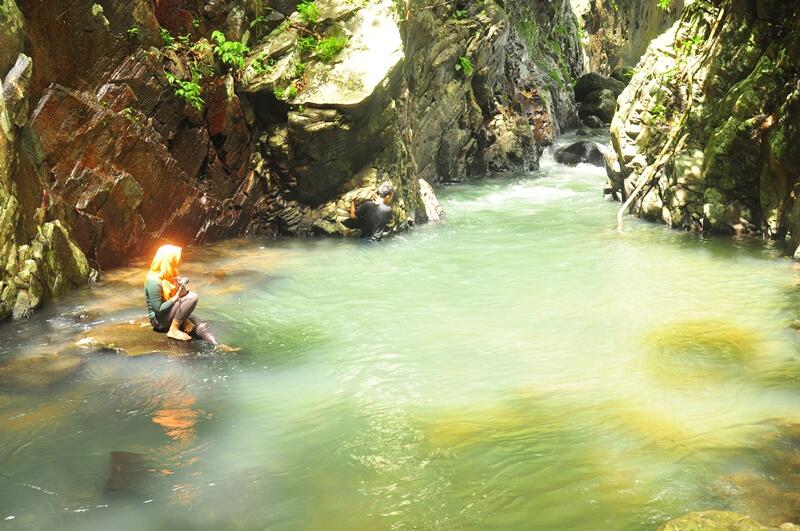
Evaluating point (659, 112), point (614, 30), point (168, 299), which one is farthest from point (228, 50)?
point (614, 30)

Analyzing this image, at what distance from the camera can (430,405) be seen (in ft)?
21.7

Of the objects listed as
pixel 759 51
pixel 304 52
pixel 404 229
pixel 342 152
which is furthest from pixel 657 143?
pixel 304 52

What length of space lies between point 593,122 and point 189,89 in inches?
846

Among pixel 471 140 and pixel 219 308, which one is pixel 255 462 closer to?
pixel 219 308

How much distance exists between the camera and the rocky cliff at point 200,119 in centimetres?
970

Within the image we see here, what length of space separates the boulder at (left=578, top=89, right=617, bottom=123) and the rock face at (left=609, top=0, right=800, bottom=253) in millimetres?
14463

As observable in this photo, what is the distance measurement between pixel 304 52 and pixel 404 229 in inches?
165

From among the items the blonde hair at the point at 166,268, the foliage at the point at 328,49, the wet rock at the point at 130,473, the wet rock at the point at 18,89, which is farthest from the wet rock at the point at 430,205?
the wet rock at the point at 130,473

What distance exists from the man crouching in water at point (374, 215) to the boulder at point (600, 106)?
18.8 meters

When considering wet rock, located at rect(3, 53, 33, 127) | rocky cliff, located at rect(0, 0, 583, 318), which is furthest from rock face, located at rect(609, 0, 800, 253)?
wet rock, located at rect(3, 53, 33, 127)

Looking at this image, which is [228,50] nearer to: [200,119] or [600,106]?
[200,119]

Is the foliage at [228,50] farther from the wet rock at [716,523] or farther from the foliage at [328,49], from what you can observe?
the wet rock at [716,523]

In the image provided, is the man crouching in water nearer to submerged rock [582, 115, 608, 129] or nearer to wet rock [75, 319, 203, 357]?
wet rock [75, 319, 203, 357]

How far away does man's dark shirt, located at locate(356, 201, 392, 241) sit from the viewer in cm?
1425
